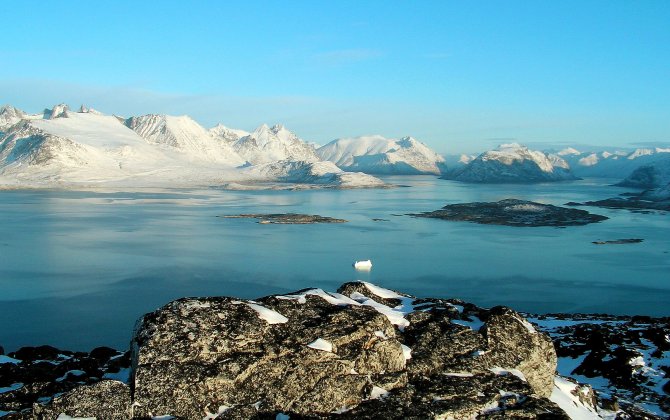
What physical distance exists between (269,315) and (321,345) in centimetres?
107

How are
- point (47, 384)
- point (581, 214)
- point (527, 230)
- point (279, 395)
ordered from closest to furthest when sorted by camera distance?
1. point (279, 395)
2. point (47, 384)
3. point (527, 230)
4. point (581, 214)

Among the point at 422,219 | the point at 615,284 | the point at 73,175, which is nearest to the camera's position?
the point at 615,284

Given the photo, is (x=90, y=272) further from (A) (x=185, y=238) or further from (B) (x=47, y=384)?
(B) (x=47, y=384)

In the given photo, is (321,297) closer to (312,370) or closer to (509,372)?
(312,370)

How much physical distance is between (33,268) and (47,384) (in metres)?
36.5

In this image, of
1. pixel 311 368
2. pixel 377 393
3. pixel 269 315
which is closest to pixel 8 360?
pixel 269 315

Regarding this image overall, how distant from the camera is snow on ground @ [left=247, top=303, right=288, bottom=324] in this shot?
10.1 meters

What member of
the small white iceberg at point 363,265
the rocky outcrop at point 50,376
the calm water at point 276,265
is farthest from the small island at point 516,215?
the rocky outcrop at point 50,376

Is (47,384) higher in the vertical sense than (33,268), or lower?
higher

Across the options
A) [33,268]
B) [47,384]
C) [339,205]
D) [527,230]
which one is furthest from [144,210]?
[47,384]

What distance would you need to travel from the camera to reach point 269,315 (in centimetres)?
1015

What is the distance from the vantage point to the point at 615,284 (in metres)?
40.6

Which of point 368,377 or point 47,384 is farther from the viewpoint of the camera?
point 47,384

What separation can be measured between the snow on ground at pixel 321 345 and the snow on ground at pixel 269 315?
0.74 meters
